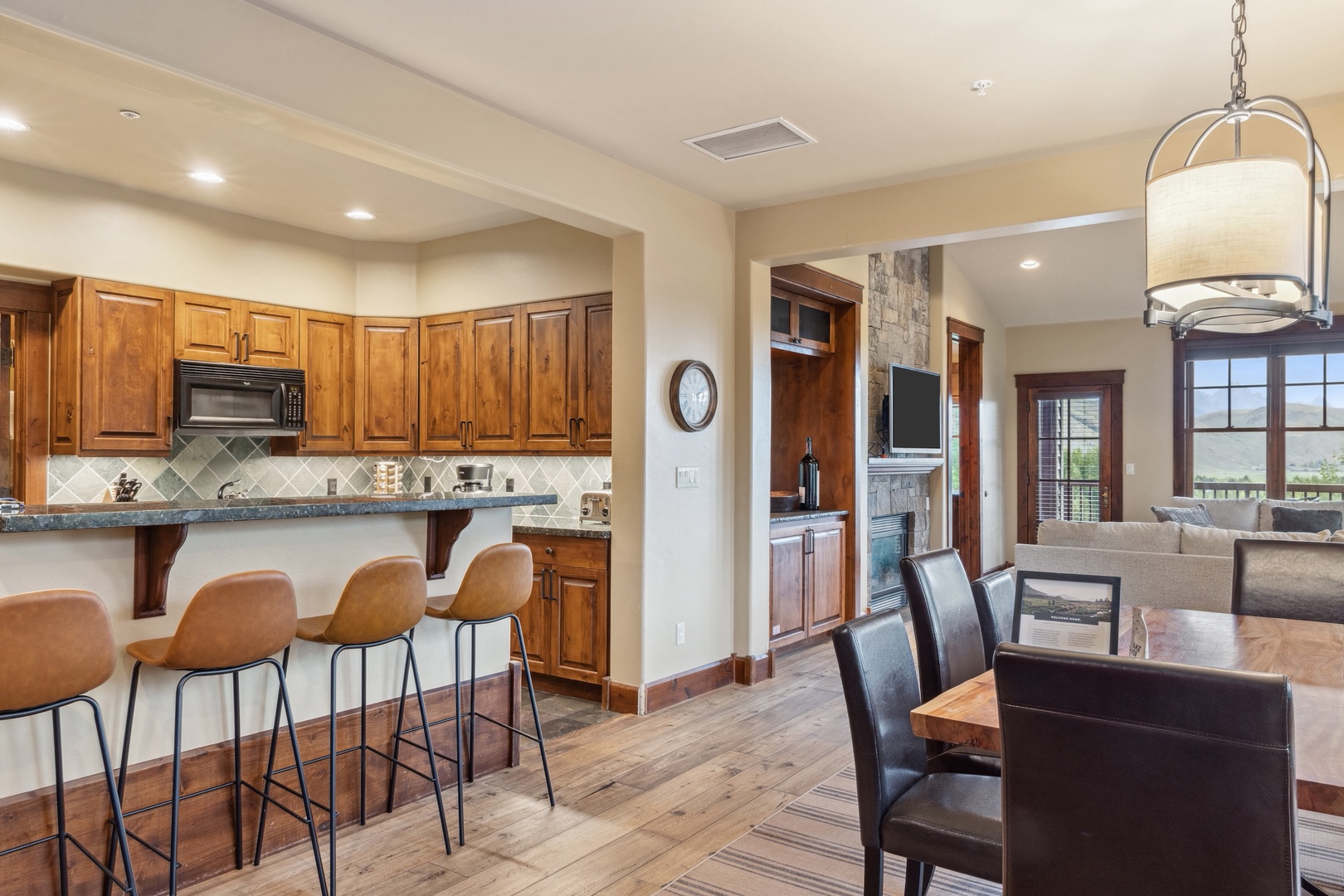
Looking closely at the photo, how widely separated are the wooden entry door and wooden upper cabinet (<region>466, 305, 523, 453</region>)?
6.03 m

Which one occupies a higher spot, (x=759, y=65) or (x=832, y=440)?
(x=759, y=65)

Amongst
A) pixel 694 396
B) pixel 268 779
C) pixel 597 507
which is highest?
pixel 694 396

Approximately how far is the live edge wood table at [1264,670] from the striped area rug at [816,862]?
0.71 metres

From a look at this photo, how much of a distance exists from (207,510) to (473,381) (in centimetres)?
300

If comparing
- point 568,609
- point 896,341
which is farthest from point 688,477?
point 896,341

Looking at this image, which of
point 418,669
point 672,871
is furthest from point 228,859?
point 672,871

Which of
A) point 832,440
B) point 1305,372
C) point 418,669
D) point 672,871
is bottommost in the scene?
point 672,871

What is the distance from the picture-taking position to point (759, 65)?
10.2ft

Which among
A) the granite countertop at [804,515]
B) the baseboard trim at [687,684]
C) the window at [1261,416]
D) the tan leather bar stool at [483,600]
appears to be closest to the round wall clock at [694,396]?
the granite countertop at [804,515]

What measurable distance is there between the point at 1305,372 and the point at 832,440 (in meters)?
5.20

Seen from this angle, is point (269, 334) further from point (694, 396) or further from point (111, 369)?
point (694, 396)

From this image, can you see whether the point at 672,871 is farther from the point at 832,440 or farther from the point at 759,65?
the point at 832,440

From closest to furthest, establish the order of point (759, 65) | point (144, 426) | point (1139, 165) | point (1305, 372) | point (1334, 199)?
point (759, 65) → point (1139, 165) → point (144, 426) → point (1334, 199) → point (1305, 372)

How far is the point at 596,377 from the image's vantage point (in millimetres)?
4805
